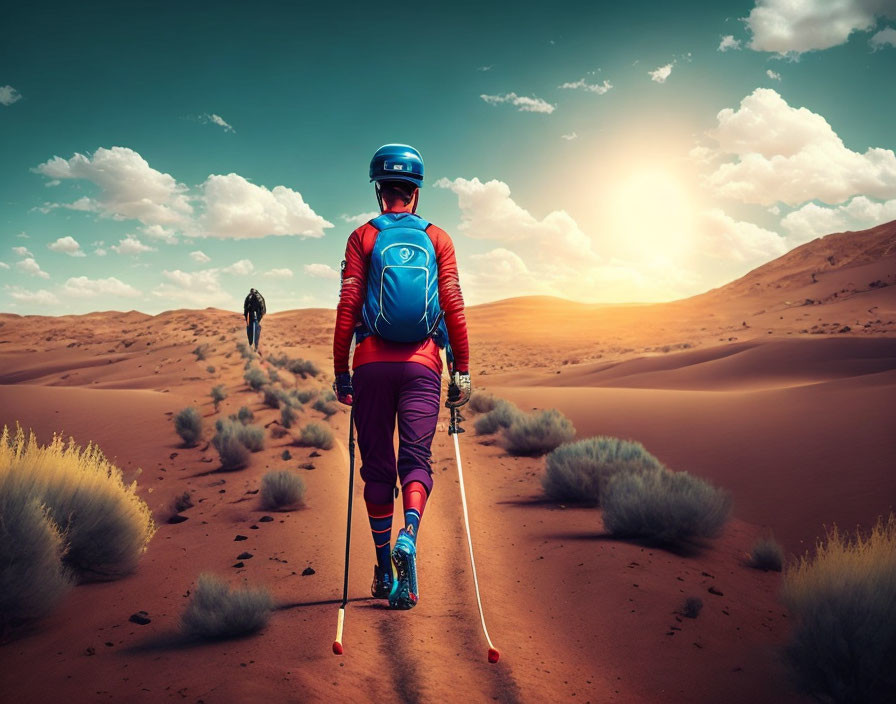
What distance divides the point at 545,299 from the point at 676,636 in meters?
130

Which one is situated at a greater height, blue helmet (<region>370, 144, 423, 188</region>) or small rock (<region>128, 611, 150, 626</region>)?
blue helmet (<region>370, 144, 423, 188</region>)

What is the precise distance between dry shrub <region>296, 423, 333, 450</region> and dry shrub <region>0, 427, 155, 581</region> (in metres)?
6.51

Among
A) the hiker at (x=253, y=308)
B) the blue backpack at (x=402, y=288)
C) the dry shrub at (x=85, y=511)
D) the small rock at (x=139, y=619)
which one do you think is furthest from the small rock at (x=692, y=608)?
the hiker at (x=253, y=308)

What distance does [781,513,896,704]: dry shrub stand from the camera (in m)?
2.93

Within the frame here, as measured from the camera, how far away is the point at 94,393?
16.8m

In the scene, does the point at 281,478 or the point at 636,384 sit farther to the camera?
the point at 636,384

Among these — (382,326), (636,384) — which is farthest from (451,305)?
(636,384)

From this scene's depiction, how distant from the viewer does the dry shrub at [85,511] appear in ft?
16.6

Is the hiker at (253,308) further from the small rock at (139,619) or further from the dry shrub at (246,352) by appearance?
the small rock at (139,619)

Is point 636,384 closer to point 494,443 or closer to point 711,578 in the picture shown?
point 494,443

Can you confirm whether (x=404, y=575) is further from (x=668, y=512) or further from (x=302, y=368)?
(x=302, y=368)

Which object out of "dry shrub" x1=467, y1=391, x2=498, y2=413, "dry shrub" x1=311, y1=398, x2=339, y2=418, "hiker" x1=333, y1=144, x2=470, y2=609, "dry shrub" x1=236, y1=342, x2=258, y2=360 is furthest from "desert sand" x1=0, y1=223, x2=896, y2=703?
"dry shrub" x1=236, y1=342, x2=258, y2=360

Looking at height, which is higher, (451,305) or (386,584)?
(451,305)

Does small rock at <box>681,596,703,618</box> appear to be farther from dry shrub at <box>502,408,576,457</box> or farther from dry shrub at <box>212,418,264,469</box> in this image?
dry shrub at <box>212,418,264,469</box>
